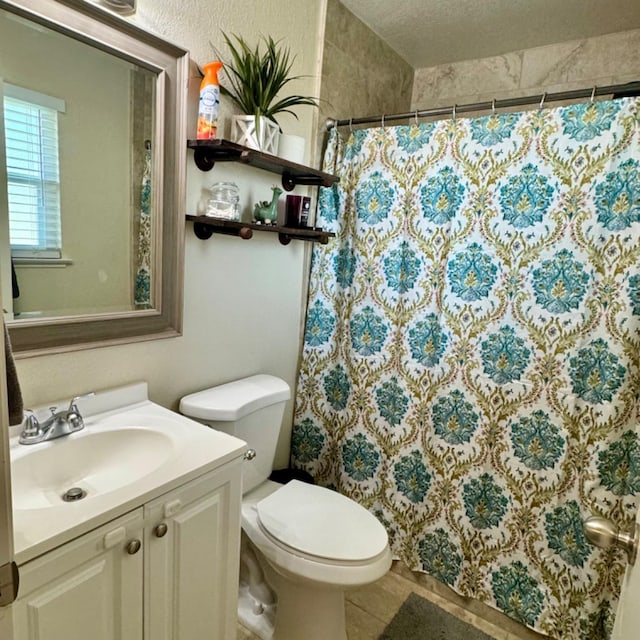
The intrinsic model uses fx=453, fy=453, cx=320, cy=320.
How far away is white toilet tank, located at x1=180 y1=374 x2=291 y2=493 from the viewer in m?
1.49

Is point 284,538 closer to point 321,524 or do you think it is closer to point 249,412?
point 321,524

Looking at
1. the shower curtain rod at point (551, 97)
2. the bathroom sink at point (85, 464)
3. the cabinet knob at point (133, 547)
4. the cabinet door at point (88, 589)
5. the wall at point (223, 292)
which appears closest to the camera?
the cabinet door at point (88, 589)

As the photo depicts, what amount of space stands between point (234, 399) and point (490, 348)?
953mm

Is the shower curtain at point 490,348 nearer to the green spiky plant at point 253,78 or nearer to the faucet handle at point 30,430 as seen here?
the green spiky plant at point 253,78

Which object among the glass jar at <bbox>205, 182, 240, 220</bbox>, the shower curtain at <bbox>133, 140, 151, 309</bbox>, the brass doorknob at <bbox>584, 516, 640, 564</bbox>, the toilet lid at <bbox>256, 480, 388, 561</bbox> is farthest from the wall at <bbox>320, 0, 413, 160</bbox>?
the brass doorknob at <bbox>584, 516, 640, 564</bbox>

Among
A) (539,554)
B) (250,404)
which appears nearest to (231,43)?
(250,404)

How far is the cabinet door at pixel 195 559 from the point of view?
1.03 m

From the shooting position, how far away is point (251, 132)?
4.99ft

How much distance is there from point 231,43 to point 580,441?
1786 millimetres

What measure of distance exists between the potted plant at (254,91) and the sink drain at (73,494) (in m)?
1.14

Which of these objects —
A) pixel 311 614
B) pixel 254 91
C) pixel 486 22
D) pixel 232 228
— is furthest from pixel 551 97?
pixel 311 614

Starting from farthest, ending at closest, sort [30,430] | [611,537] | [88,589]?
[30,430], [88,589], [611,537]

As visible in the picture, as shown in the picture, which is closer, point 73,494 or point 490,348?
point 73,494

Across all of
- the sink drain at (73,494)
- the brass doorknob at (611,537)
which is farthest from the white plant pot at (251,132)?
the brass doorknob at (611,537)
